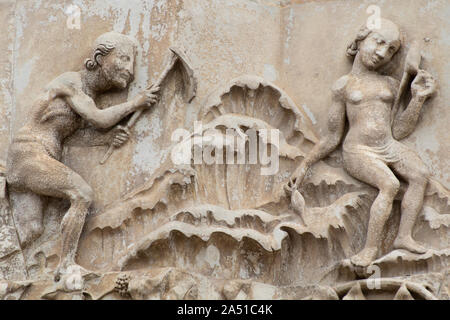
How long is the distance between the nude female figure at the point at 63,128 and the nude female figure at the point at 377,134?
1099 millimetres

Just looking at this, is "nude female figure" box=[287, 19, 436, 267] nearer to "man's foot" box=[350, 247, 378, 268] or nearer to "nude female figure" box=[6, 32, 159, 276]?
"man's foot" box=[350, 247, 378, 268]

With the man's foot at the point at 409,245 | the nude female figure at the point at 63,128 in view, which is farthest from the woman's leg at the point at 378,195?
the nude female figure at the point at 63,128

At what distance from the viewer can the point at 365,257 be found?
6582 mm

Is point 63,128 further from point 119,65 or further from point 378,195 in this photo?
point 378,195

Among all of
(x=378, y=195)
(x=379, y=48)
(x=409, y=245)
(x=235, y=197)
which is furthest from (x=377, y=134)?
(x=235, y=197)

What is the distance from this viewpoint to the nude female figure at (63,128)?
6.89 m

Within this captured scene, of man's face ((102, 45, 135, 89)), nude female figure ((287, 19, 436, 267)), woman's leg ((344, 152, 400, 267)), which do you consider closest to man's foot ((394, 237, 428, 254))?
nude female figure ((287, 19, 436, 267))

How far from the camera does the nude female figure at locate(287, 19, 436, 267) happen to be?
6.65 meters

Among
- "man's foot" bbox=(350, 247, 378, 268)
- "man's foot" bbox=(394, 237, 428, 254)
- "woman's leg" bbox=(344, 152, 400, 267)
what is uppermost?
"woman's leg" bbox=(344, 152, 400, 267)

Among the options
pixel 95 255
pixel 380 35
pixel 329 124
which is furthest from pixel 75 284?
pixel 380 35

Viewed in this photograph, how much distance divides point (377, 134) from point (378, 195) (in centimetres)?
37

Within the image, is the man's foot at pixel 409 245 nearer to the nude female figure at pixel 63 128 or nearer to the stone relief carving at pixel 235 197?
the stone relief carving at pixel 235 197

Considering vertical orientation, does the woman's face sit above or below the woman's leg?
above
